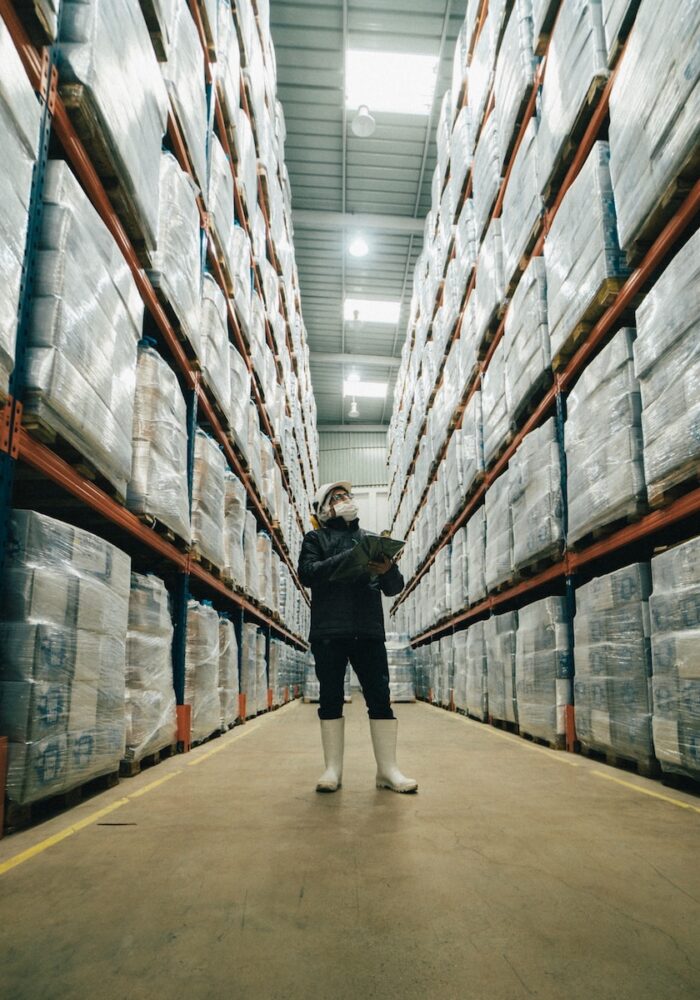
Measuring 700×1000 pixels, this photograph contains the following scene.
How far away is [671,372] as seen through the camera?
285cm

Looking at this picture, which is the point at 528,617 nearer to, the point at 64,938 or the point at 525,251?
the point at 525,251

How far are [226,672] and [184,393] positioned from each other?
2.24m

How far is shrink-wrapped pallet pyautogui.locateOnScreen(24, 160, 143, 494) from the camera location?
2.36 m

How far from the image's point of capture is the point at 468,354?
668cm

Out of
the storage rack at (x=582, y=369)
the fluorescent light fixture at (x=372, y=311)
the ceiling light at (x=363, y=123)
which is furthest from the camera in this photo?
the fluorescent light fixture at (x=372, y=311)

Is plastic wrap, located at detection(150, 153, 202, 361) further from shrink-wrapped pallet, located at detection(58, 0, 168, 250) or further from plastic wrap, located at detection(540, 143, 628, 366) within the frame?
plastic wrap, located at detection(540, 143, 628, 366)

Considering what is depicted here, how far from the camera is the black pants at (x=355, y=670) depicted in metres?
3.20

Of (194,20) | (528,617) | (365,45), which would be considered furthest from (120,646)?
(365,45)

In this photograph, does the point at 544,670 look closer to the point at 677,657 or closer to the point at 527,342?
the point at 677,657

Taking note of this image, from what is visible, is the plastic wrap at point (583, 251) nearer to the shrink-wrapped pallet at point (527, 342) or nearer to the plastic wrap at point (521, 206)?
the shrink-wrapped pallet at point (527, 342)

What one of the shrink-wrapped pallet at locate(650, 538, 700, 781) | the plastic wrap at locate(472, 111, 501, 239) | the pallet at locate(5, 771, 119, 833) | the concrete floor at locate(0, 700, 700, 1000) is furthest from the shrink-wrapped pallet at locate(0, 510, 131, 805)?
the plastic wrap at locate(472, 111, 501, 239)

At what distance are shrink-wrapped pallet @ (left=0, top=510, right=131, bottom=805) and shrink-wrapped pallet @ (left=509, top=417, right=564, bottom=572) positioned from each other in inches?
109

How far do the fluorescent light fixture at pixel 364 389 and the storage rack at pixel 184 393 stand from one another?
12097 millimetres

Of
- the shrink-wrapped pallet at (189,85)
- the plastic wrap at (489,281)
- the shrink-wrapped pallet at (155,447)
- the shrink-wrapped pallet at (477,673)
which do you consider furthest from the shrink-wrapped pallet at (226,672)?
the plastic wrap at (489,281)
